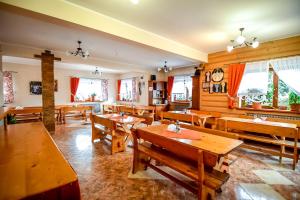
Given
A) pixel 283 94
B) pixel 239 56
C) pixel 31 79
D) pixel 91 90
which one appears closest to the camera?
pixel 283 94

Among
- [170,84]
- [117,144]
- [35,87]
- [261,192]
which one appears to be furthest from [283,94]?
[35,87]

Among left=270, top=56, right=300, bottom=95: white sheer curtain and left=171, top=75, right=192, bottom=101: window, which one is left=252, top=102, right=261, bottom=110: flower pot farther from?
left=171, top=75, right=192, bottom=101: window

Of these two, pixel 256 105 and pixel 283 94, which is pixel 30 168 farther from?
pixel 283 94

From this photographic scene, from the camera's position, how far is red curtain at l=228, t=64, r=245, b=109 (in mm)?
4264

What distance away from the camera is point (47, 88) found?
4547 millimetres

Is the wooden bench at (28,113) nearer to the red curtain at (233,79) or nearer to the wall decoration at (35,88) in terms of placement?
the wall decoration at (35,88)

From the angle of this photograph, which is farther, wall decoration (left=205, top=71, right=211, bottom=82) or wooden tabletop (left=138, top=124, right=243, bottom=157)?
wall decoration (left=205, top=71, right=211, bottom=82)

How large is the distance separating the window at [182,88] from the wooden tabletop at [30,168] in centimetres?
629

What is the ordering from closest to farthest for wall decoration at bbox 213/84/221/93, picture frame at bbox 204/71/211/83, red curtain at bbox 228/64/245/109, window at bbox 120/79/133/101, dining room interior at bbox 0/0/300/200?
dining room interior at bbox 0/0/300/200, red curtain at bbox 228/64/245/109, wall decoration at bbox 213/84/221/93, picture frame at bbox 204/71/211/83, window at bbox 120/79/133/101

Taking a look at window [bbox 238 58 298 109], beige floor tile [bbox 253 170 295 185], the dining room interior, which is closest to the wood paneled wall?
the dining room interior

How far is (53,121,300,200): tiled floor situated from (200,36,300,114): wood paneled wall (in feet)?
6.65

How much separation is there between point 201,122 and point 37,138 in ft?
11.6

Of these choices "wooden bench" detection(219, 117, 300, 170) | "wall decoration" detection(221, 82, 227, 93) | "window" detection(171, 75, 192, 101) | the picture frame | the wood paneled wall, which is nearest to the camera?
"wooden bench" detection(219, 117, 300, 170)

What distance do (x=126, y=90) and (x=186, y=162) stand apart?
8.02 meters
